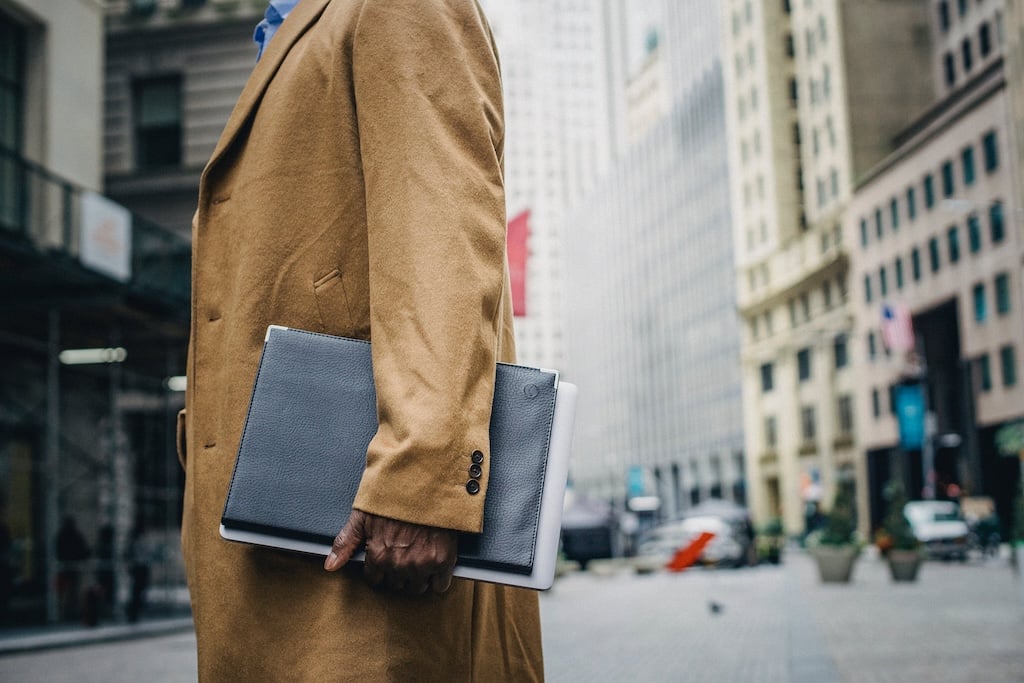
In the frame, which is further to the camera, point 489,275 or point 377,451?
point 489,275

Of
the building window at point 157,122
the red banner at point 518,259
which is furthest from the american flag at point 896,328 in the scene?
the red banner at point 518,259

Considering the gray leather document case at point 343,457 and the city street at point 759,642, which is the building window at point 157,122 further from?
the gray leather document case at point 343,457

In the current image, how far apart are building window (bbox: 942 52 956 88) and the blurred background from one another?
22cm

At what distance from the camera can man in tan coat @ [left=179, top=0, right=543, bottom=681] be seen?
2.01 m

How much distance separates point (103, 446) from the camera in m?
21.1

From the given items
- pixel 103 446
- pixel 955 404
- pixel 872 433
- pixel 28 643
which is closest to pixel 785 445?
pixel 872 433

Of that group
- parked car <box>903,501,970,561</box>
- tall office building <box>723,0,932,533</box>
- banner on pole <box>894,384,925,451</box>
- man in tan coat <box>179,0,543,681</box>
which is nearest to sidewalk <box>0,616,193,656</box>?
man in tan coat <box>179,0,543,681</box>

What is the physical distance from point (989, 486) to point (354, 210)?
5383 cm

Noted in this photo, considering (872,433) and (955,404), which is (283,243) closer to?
(955,404)

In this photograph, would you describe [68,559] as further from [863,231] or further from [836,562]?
[863,231]

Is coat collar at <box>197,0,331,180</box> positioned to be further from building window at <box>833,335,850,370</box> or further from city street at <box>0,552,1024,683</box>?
building window at <box>833,335,850,370</box>

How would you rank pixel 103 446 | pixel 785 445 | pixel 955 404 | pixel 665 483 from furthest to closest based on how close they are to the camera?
pixel 665 483 → pixel 785 445 → pixel 955 404 → pixel 103 446

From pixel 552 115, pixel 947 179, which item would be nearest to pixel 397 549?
pixel 947 179

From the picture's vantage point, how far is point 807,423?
2995 inches
